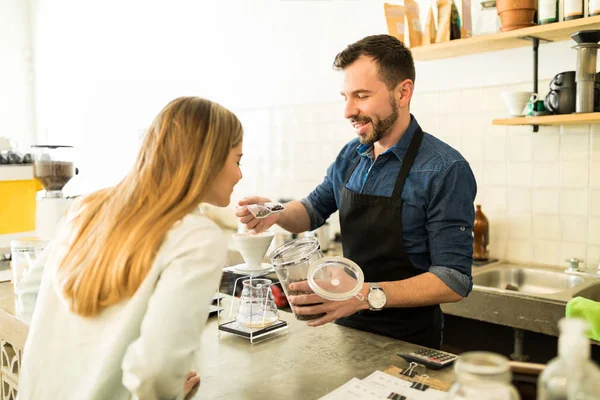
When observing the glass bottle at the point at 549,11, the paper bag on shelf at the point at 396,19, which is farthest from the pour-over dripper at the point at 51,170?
the glass bottle at the point at 549,11

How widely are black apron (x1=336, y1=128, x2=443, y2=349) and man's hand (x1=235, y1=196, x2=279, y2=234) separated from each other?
1.05ft

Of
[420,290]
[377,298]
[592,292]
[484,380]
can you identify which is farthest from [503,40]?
[484,380]

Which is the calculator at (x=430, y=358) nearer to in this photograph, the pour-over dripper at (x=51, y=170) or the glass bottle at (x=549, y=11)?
the glass bottle at (x=549, y=11)

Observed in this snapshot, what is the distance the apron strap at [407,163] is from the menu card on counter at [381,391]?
0.80 metres

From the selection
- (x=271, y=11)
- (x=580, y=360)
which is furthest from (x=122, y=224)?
(x=271, y=11)

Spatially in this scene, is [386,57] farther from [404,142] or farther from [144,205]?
[144,205]

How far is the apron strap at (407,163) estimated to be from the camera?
2104mm

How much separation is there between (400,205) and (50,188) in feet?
7.13

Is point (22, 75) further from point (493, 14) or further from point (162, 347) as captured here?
point (162, 347)

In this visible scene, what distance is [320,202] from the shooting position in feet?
8.38

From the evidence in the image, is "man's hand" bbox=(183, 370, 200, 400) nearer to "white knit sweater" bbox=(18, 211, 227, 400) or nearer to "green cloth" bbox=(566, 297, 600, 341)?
"white knit sweater" bbox=(18, 211, 227, 400)

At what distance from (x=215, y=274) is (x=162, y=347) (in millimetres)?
192

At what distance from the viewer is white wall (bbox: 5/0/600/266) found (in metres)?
3.02

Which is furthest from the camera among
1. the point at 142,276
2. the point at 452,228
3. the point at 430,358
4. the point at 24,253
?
the point at 24,253
